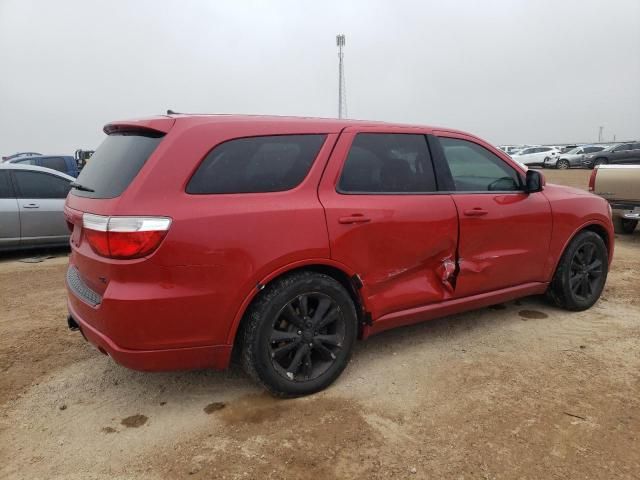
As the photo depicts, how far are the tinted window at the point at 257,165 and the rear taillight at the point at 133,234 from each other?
0.27 metres

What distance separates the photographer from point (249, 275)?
2812 millimetres

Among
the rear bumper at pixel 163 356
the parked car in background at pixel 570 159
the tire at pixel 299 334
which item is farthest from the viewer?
the parked car in background at pixel 570 159

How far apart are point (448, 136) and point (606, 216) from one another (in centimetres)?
200

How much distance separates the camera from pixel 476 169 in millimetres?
4047

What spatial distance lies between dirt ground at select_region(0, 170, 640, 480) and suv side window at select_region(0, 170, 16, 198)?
3829 mm

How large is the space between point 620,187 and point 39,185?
353 inches

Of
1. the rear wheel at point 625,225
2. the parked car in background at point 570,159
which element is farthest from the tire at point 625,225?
the parked car in background at point 570,159

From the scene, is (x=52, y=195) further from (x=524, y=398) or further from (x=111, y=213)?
(x=524, y=398)

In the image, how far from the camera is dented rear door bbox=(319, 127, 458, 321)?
319 centimetres

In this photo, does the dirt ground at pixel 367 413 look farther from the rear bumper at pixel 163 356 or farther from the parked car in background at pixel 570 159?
the parked car in background at pixel 570 159

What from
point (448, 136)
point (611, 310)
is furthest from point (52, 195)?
point (611, 310)

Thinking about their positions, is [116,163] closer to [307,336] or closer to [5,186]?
[307,336]

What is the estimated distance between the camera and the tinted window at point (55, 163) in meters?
12.0

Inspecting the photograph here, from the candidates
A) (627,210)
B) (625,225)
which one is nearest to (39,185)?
(627,210)
